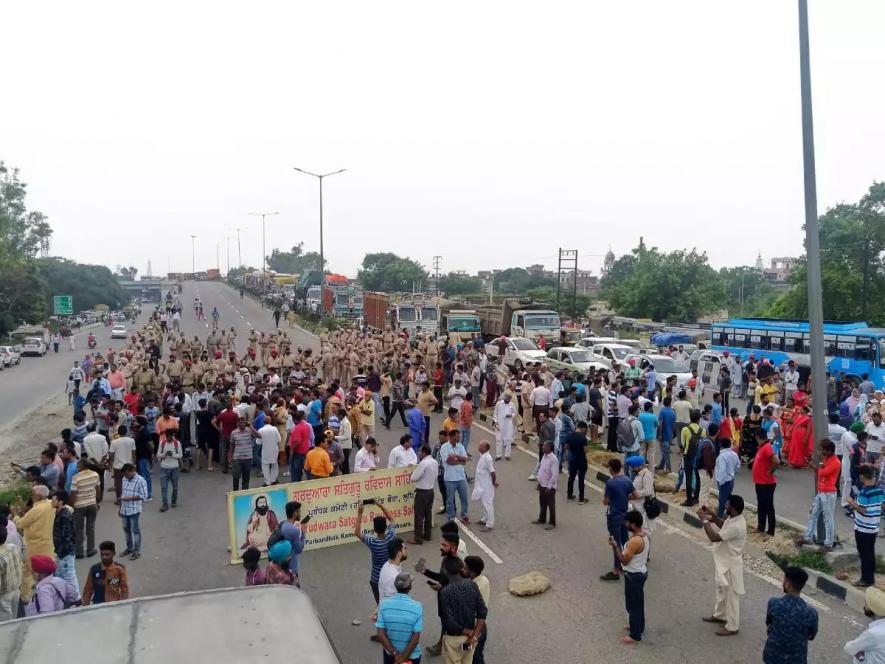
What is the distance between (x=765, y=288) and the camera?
10175cm

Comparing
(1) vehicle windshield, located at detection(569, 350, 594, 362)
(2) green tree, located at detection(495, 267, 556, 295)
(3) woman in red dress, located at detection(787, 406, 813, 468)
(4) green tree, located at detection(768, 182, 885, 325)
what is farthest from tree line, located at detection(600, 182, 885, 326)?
(2) green tree, located at detection(495, 267, 556, 295)

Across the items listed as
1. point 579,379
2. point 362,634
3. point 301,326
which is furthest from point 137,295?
point 362,634

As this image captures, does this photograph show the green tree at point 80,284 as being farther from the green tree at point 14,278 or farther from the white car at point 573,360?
the white car at point 573,360

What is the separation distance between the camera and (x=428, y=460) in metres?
10.2

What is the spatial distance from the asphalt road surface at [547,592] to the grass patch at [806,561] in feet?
1.79

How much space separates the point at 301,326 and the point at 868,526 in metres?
44.5

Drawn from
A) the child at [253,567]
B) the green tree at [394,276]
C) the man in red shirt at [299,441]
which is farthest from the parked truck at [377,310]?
the green tree at [394,276]

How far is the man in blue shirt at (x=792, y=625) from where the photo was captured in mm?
5785

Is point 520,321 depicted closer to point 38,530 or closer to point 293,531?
point 293,531

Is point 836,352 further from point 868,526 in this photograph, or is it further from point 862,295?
point 868,526

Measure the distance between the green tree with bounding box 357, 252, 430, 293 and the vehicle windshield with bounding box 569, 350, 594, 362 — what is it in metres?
70.2

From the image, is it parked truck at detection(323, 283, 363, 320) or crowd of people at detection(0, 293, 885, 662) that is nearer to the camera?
crowd of people at detection(0, 293, 885, 662)

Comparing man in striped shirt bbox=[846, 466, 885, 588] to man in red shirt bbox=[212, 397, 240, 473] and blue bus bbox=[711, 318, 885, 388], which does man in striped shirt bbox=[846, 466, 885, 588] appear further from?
blue bus bbox=[711, 318, 885, 388]

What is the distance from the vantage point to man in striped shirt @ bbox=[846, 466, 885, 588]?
8.41 metres
